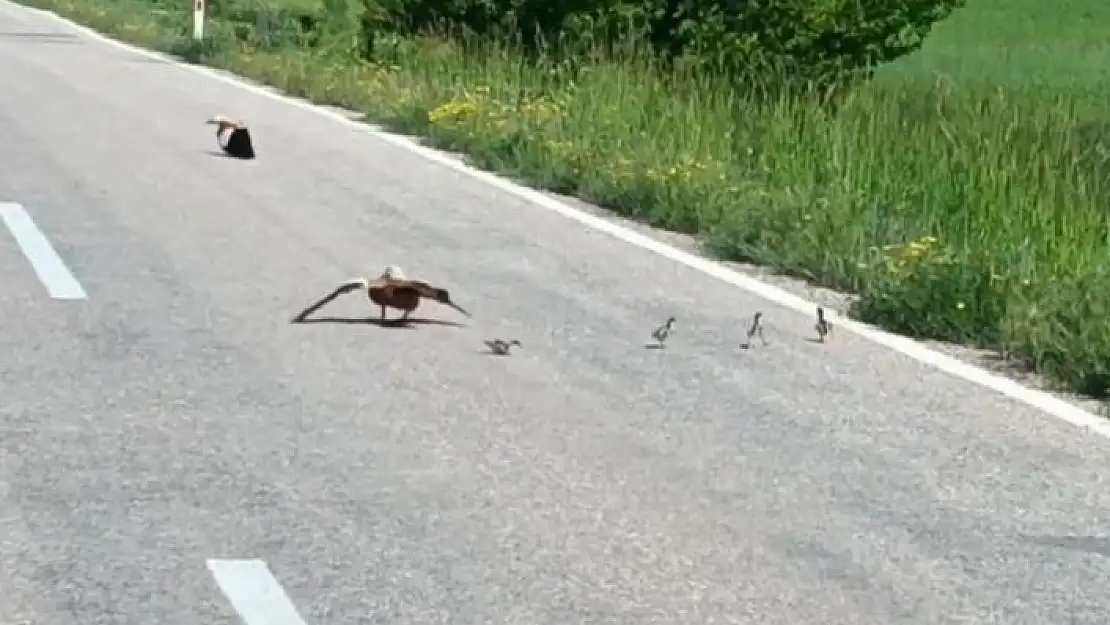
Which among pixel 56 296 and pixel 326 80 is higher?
pixel 56 296

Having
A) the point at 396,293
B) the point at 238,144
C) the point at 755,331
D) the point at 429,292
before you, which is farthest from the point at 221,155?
the point at 755,331

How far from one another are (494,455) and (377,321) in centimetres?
272

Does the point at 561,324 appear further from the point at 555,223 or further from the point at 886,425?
the point at 555,223

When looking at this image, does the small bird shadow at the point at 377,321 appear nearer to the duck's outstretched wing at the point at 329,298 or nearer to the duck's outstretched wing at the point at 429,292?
the duck's outstretched wing at the point at 329,298

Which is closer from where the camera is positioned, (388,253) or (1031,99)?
(388,253)

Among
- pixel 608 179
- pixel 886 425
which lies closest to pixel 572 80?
pixel 608 179

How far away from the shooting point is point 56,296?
416 inches

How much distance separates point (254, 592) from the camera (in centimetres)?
605

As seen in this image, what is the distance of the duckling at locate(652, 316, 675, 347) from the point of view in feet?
33.2

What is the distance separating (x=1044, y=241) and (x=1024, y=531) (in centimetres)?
526

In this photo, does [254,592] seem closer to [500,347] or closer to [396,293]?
[500,347]

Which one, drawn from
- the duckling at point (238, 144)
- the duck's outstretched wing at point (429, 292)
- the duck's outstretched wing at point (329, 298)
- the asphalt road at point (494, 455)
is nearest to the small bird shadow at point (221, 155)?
the duckling at point (238, 144)

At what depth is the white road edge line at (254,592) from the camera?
19.2ft

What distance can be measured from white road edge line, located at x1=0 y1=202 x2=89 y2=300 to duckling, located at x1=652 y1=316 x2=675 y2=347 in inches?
96.0
